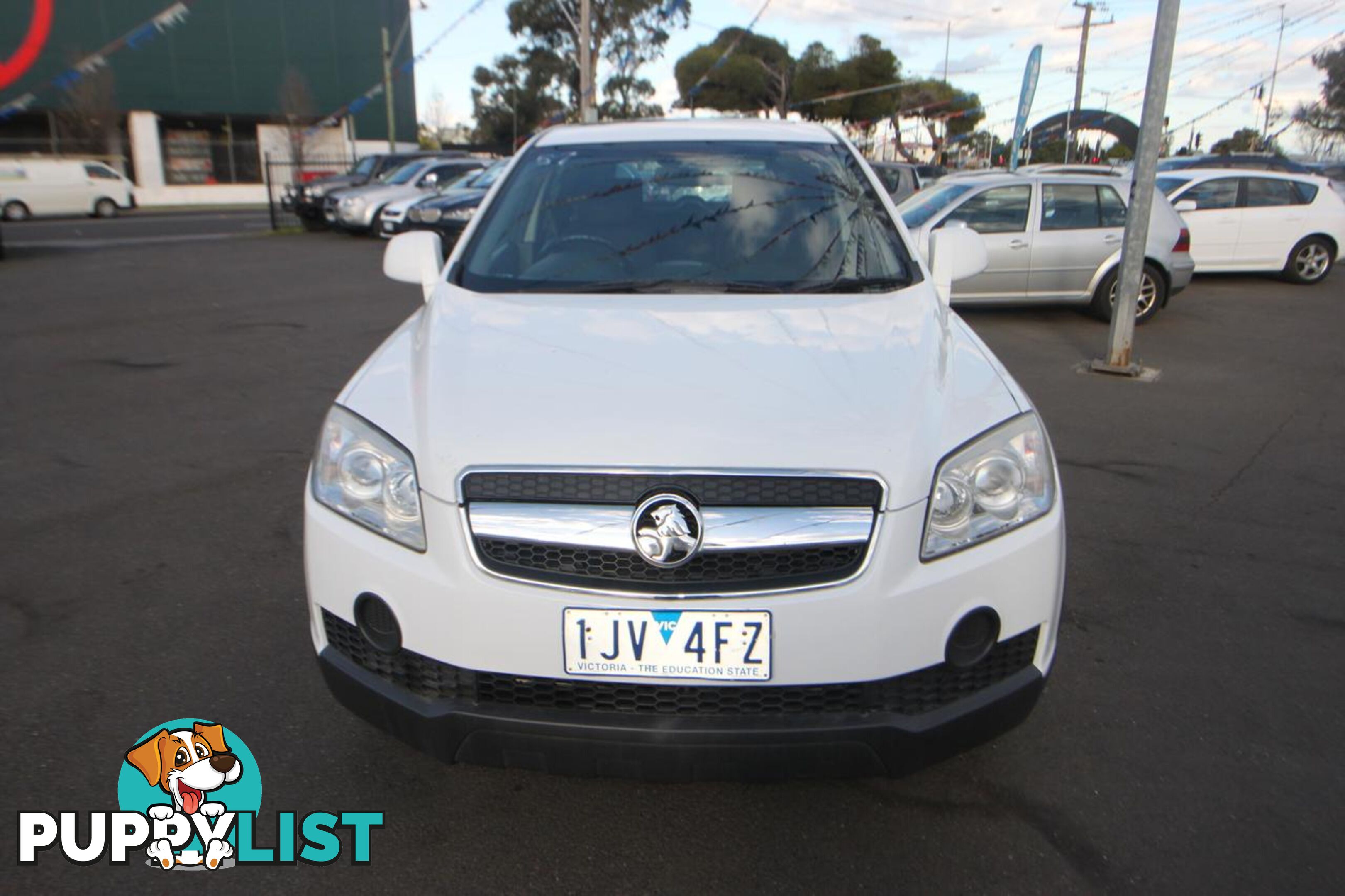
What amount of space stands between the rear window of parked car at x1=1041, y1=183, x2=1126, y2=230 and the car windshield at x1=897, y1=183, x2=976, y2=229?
780 mm

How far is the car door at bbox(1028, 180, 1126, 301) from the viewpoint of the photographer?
9992mm

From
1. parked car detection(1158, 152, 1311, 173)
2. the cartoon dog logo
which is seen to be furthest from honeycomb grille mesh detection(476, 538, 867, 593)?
parked car detection(1158, 152, 1311, 173)

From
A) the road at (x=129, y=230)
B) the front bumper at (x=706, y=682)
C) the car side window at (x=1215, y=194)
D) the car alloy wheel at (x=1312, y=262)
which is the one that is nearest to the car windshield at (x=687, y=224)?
the front bumper at (x=706, y=682)

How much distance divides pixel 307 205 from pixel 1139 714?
2093 cm

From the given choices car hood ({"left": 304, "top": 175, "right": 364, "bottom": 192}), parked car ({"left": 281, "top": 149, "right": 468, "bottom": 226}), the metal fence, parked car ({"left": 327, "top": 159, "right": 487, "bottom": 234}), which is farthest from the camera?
the metal fence

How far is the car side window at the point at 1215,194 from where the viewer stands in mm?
12695

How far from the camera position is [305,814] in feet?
7.97

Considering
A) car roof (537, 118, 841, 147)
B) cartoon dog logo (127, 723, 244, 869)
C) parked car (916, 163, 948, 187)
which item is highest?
parked car (916, 163, 948, 187)

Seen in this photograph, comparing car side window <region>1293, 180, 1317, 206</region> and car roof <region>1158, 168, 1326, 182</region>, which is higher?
car roof <region>1158, 168, 1326, 182</region>

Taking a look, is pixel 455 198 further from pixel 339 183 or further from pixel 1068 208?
pixel 1068 208

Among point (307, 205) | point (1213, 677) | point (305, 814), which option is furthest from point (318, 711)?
point (307, 205)

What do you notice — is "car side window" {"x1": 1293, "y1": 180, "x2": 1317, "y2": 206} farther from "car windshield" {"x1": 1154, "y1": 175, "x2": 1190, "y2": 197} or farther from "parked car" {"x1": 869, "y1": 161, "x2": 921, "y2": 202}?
"parked car" {"x1": 869, "y1": 161, "x2": 921, "y2": 202}

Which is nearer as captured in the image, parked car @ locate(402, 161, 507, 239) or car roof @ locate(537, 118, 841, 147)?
car roof @ locate(537, 118, 841, 147)

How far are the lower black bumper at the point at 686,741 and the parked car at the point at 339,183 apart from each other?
65.9 feet
